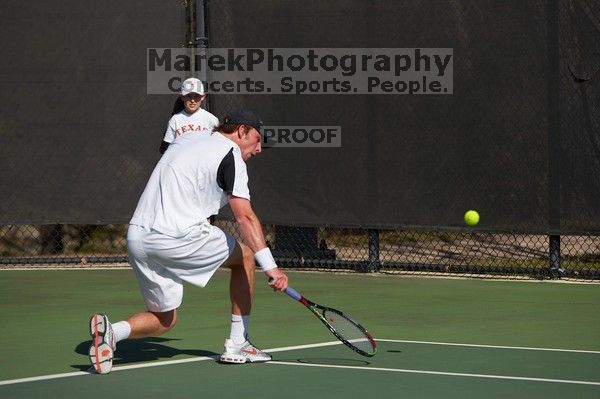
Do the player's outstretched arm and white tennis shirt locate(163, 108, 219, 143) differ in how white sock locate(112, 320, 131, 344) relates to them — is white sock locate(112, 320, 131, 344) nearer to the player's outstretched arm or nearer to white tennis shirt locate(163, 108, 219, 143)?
the player's outstretched arm

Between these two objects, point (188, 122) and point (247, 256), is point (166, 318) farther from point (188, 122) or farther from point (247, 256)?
point (188, 122)

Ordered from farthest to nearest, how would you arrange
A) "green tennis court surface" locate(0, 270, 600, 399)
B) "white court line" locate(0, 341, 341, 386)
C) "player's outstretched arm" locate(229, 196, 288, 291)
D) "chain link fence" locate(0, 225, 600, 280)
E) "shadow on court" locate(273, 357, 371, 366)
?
"chain link fence" locate(0, 225, 600, 280)
"shadow on court" locate(273, 357, 371, 366)
"player's outstretched arm" locate(229, 196, 288, 291)
"white court line" locate(0, 341, 341, 386)
"green tennis court surface" locate(0, 270, 600, 399)

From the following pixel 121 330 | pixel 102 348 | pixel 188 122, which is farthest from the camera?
pixel 188 122

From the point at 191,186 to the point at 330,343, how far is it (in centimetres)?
157

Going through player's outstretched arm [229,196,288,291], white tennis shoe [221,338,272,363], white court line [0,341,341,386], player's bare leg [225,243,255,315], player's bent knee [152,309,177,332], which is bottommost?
white court line [0,341,341,386]

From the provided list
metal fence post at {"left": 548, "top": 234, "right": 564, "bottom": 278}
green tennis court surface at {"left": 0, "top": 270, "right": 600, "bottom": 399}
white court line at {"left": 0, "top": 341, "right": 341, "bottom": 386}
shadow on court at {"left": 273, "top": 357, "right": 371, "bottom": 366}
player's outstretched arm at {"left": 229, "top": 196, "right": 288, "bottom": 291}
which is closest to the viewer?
green tennis court surface at {"left": 0, "top": 270, "right": 600, "bottom": 399}

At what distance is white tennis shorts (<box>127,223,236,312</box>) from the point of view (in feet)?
23.2

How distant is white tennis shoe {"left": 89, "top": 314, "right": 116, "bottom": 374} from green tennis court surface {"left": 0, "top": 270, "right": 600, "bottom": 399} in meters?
0.07

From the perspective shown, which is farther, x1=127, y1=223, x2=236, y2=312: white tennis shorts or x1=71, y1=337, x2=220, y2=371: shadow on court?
x1=71, y1=337, x2=220, y2=371: shadow on court

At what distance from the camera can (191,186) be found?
7.15 metres

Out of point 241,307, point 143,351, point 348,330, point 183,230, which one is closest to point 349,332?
point 348,330

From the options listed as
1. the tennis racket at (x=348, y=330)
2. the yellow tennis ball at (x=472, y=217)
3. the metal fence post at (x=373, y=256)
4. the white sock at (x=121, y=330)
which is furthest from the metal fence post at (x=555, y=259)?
the white sock at (x=121, y=330)

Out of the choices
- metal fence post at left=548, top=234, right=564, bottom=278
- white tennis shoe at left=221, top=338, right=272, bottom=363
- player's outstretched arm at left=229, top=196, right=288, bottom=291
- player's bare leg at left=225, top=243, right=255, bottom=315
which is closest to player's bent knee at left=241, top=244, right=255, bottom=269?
player's bare leg at left=225, top=243, right=255, bottom=315

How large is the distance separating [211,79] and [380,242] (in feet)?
7.44
